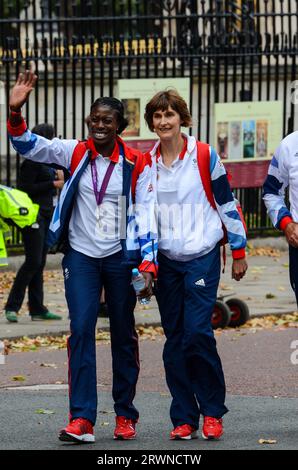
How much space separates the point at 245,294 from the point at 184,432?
279 inches

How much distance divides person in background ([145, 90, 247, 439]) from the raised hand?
674mm

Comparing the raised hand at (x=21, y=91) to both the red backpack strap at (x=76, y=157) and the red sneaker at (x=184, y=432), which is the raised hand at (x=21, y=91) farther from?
the red sneaker at (x=184, y=432)

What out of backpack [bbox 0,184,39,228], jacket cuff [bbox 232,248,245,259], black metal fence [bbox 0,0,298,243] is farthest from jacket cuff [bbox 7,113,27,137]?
black metal fence [bbox 0,0,298,243]

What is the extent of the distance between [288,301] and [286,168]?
21.4 ft

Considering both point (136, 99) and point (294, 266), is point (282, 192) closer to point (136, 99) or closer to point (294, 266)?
point (294, 266)

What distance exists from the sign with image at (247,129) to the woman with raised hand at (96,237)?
980 centimetres

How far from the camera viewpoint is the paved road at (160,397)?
802cm

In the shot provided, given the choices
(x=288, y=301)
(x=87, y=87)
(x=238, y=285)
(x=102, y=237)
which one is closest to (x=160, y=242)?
(x=102, y=237)

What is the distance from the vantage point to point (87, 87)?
63.8 ft

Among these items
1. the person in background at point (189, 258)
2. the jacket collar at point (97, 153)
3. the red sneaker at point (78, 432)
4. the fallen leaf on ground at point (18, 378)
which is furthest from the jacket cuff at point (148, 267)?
the fallen leaf on ground at point (18, 378)

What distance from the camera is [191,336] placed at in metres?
7.94

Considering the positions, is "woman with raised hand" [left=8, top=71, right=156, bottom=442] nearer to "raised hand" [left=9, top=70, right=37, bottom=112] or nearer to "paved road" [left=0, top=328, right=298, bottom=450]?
"raised hand" [left=9, top=70, right=37, bottom=112]

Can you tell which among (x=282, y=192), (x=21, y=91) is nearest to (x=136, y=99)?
(x=282, y=192)
